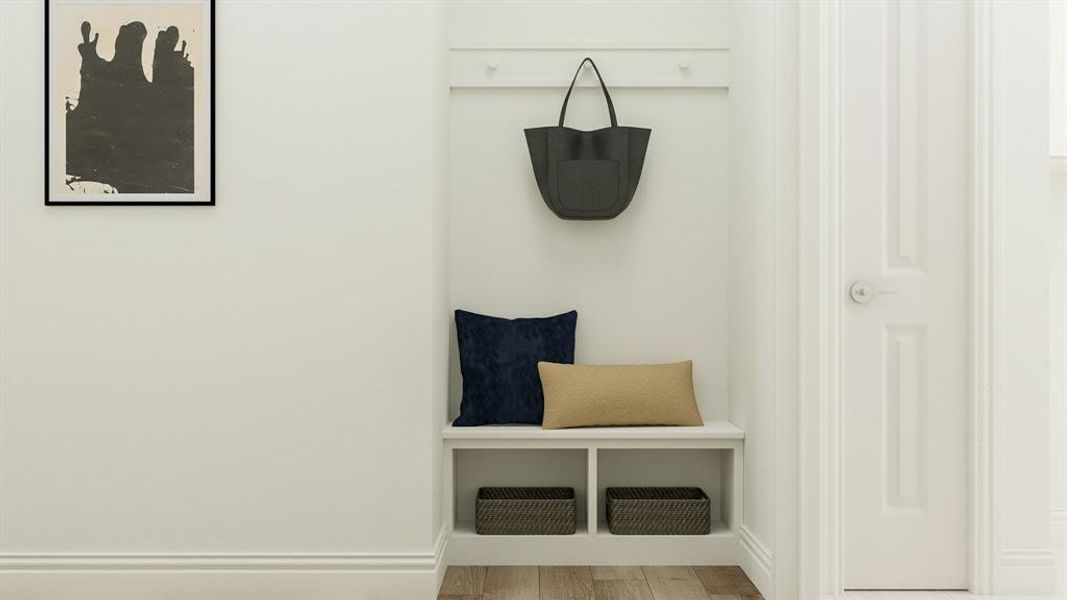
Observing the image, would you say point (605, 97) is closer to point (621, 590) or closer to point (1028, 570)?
point (621, 590)

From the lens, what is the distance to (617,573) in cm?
251

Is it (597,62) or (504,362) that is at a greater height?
(597,62)

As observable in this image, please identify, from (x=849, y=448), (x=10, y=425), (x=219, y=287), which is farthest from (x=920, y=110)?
(x=10, y=425)

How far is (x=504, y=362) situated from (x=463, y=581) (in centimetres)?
70

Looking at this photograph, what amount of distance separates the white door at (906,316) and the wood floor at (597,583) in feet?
1.28

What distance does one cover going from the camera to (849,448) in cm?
220

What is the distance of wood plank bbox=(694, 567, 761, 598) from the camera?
2.35 m

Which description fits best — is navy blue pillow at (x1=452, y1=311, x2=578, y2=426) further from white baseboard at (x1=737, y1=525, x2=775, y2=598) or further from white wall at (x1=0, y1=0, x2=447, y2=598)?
white baseboard at (x1=737, y1=525, x2=775, y2=598)

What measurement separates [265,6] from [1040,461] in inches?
99.8

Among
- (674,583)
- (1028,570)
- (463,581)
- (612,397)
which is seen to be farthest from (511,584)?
(1028,570)

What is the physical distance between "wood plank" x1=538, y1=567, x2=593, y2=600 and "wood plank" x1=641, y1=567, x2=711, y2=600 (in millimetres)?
191

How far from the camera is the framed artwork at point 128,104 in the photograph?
225 centimetres

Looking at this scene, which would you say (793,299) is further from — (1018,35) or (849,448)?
(1018,35)

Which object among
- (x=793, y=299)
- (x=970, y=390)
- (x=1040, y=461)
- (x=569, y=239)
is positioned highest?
(x=569, y=239)
